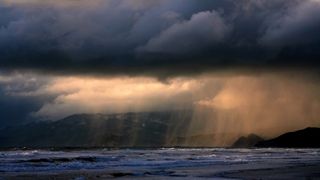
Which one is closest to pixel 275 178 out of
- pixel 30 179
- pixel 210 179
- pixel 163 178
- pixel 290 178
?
pixel 290 178

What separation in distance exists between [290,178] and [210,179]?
642cm

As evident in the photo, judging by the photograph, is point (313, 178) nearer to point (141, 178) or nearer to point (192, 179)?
point (192, 179)

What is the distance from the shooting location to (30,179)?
44781 mm

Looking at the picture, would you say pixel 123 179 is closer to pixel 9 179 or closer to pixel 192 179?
pixel 192 179

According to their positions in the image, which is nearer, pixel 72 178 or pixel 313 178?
pixel 313 178

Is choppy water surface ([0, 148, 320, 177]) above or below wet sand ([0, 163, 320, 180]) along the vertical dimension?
above

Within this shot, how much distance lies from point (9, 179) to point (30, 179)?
5.63 ft

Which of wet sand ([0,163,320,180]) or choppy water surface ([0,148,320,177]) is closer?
wet sand ([0,163,320,180])

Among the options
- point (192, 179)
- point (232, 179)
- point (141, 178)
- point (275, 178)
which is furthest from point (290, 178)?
point (141, 178)

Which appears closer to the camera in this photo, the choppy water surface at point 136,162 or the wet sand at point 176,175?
the wet sand at point 176,175

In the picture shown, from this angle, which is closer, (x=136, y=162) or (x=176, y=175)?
(x=176, y=175)

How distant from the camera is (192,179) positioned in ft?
140

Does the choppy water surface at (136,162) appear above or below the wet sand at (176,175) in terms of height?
above

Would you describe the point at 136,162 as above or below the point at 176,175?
above
